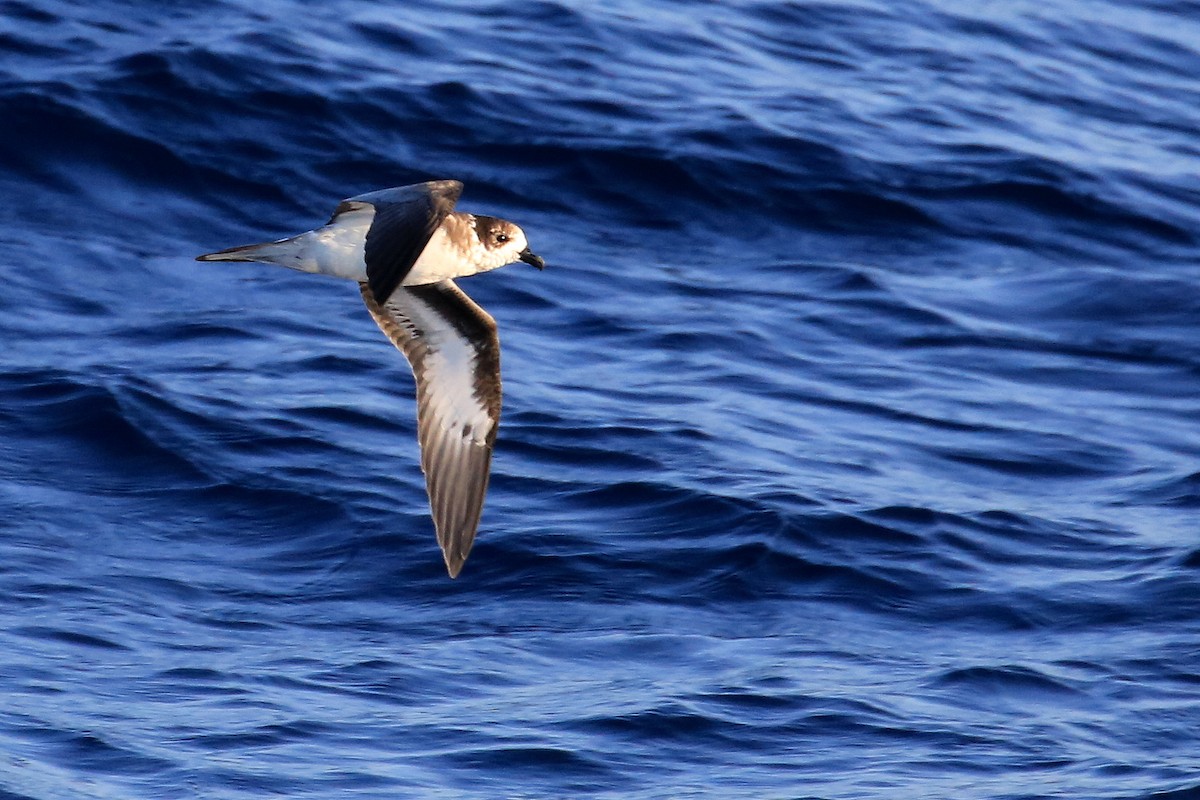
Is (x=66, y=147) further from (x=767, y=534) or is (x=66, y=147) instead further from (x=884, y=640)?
(x=884, y=640)

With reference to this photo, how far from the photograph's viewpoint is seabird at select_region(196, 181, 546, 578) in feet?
22.5

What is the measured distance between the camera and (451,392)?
7.99m

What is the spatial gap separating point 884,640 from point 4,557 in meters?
4.08

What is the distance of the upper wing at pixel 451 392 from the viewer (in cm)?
777

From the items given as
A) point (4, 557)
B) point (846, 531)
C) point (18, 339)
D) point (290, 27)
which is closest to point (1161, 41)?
point (290, 27)

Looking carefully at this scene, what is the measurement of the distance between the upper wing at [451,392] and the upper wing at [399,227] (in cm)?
113

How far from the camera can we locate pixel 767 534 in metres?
9.46

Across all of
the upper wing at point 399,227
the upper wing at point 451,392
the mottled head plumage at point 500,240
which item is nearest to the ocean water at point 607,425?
the upper wing at point 451,392

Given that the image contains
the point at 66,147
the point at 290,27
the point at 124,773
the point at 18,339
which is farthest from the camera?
the point at 290,27

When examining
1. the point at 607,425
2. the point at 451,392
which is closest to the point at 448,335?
the point at 451,392

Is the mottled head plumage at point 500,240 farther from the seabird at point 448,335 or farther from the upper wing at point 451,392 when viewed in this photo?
the upper wing at point 451,392

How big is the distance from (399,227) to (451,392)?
1.98 metres

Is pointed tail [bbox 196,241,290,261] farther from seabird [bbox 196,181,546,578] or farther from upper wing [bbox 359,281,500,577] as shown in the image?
upper wing [bbox 359,281,500,577]

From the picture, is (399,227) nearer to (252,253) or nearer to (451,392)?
(252,253)
